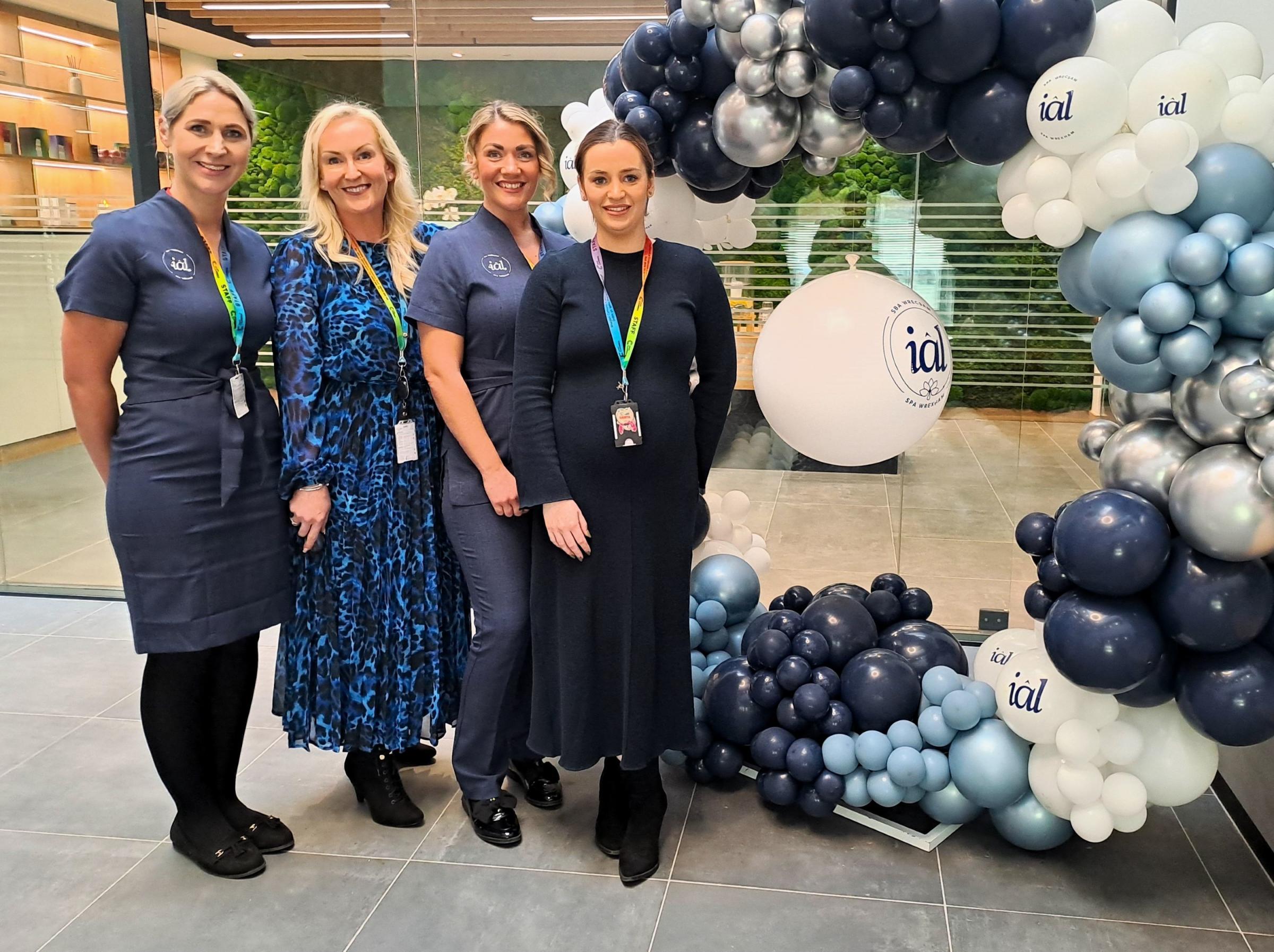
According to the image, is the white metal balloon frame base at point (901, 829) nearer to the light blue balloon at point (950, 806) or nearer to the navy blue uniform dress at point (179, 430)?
the light blue balloon at point (950, 806)

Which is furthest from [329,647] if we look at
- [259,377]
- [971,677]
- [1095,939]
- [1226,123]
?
[1226,123]

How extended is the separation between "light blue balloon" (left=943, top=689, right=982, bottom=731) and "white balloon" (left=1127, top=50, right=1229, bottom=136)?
1244 millimetres

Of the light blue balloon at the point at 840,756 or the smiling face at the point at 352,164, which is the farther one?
the light blue balloon at the point at 840,756

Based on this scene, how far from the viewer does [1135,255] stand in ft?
6.82

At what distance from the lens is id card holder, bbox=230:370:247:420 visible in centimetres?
238

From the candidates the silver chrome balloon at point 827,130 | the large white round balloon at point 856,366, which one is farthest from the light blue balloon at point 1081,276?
the silver chrome balloon at point 827,130

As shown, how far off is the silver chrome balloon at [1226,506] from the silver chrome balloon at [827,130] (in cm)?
99

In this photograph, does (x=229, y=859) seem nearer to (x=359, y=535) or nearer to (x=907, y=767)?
(x=359, y=535)

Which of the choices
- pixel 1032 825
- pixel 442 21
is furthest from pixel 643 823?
pixel 442 21

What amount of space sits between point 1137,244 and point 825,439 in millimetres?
870

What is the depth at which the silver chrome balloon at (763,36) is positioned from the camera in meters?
2.31

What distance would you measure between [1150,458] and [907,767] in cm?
86

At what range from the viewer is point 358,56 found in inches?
166

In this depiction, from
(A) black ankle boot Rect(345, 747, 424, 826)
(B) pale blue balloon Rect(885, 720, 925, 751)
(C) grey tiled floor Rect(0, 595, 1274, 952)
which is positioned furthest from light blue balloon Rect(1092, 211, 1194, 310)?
(A) black ankle boot Rect(345, 747, 424, 826)
